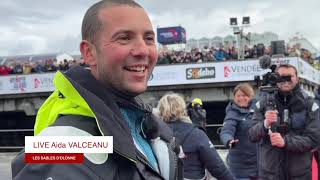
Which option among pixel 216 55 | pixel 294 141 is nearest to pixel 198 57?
pixel 216 55

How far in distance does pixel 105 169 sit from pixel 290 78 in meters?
3.18

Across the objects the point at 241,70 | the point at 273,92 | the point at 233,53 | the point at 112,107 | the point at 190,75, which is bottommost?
the point at 190,75

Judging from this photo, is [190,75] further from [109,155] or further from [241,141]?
[109,155]

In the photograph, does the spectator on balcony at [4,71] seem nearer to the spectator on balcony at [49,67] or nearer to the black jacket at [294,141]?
the spectator on balcony at [49,67]

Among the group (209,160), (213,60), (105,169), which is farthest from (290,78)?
(213,60)

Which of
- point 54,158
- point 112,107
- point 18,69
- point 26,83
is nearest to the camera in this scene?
point 54,158

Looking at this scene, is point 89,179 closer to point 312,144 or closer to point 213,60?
point 312,144

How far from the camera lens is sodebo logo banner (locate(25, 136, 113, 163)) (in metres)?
1.40

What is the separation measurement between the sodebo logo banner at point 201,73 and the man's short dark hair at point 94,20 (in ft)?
77.2

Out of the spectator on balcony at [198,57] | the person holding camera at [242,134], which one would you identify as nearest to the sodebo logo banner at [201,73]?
the spectator on balcony at [198,57]

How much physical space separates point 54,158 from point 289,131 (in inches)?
132

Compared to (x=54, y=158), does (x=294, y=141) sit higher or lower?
lower

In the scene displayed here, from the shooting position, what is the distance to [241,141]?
19.2 feet

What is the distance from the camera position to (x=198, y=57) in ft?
86.5
